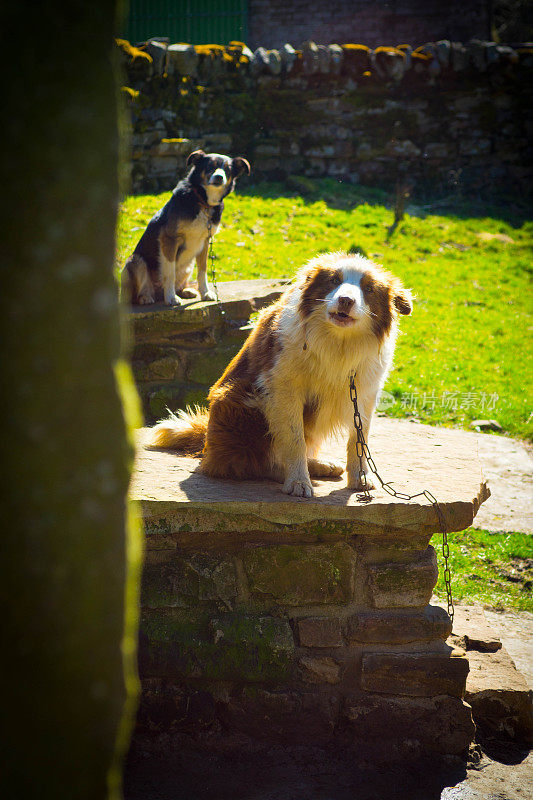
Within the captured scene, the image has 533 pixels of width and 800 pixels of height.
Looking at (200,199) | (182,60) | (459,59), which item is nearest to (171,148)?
(182,60)

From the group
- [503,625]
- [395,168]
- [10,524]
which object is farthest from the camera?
[395,168]

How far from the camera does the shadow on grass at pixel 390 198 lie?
11.4 metres

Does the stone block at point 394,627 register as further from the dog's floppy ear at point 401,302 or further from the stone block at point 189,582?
the dog's floppy ear at point 401,302

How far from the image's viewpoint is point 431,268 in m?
10.0

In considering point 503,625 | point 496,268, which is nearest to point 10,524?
point 503,625

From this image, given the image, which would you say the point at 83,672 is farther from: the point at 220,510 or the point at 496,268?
the point at 496,268

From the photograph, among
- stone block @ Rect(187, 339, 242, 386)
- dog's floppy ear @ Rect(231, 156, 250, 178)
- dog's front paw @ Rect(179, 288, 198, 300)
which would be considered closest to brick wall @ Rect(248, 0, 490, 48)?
dog's floppy ear @ Rect(231, 156, 250, 178)

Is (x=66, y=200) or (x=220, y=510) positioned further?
(x=220, y=510)

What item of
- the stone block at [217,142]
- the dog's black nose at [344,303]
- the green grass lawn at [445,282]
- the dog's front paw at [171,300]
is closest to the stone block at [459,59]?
the green grass lawn at [445,282]

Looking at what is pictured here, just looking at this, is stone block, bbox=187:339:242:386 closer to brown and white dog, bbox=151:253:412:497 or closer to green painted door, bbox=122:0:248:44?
brown and white dog, bbox=151:253:412:497

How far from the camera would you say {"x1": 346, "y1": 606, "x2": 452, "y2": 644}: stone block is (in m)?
3.12

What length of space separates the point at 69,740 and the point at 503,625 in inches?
144

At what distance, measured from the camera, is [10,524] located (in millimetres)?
999

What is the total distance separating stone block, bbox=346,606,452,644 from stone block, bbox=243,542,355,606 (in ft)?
0.40
